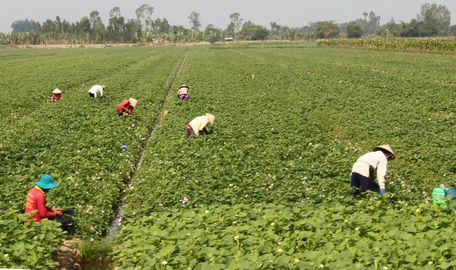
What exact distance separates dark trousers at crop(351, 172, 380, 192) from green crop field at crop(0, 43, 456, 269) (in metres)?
0.26

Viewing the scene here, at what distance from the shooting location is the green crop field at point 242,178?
6895mm

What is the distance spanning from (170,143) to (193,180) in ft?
13.6

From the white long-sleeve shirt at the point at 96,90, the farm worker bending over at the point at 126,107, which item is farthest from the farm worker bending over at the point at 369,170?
the white long-sleeve shirt at the point at 96,90

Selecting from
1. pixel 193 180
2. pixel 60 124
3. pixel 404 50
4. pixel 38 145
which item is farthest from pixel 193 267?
pixel 404 50

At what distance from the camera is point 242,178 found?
11.2 metres

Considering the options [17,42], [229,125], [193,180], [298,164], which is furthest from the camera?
[17,42]

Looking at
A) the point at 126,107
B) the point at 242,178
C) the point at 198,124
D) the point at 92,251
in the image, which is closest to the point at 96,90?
the point at 126,107

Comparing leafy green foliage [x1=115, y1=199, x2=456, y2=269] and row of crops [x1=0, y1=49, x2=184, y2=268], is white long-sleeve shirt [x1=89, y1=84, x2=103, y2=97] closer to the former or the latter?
row of crops [x1=0, y1=49, x2=184, y2=268]

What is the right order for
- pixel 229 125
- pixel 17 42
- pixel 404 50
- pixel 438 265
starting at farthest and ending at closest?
pixel 17 42, pixel 404 50, pixel 229 125, pixel 438 265

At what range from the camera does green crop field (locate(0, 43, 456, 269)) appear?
22.6ft

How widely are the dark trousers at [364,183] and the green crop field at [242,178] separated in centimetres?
26

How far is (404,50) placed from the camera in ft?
245

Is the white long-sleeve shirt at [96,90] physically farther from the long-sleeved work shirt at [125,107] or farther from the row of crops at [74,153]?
the long-sleeved work shirt at [125,107]

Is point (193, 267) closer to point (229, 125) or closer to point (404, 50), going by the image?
point (229, 125)
